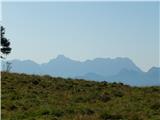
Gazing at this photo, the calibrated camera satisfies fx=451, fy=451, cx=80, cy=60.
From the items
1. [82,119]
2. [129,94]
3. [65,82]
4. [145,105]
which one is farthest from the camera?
[65,82]

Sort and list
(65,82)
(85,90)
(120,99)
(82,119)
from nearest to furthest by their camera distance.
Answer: (82,119), (120,99), (85,90), (65,82)

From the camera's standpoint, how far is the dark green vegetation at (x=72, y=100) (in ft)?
75.5

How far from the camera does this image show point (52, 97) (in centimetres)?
2950

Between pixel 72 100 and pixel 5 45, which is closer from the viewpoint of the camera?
pixel 72 100

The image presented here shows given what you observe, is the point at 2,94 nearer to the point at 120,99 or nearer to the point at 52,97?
the point at 52,97

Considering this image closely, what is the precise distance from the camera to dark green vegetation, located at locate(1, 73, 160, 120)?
75.5 feet

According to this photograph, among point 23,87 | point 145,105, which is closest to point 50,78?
point 23,87

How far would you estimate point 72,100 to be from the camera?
93.0 ft

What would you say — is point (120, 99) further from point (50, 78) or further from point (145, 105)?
point (50, 78)

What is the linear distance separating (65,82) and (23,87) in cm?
492

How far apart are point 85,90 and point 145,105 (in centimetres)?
791

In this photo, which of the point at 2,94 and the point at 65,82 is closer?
the point at 2,94

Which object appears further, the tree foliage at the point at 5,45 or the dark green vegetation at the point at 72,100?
the tree foliage at the point at 5,45

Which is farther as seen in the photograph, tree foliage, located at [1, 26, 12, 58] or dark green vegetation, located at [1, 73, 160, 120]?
tree foliage, located at [1, 26, 12, 58]
